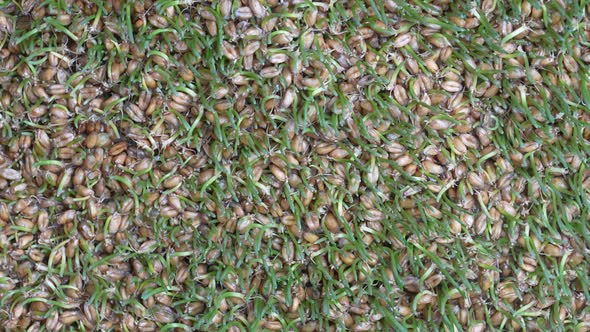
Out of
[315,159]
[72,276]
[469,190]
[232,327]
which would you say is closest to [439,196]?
[469,190]

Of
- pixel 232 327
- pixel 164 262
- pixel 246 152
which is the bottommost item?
pixel 232 327

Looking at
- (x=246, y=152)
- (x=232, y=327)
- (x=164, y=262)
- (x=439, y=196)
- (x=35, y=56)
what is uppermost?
(x=35, y=56)

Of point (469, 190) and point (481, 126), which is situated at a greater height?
point (481, 126)

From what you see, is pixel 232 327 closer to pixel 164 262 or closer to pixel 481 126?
pixel 164 262

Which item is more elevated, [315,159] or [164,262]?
[315,159]

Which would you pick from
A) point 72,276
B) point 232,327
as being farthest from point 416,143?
point 72,276

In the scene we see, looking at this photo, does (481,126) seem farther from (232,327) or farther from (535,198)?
(232,327)
